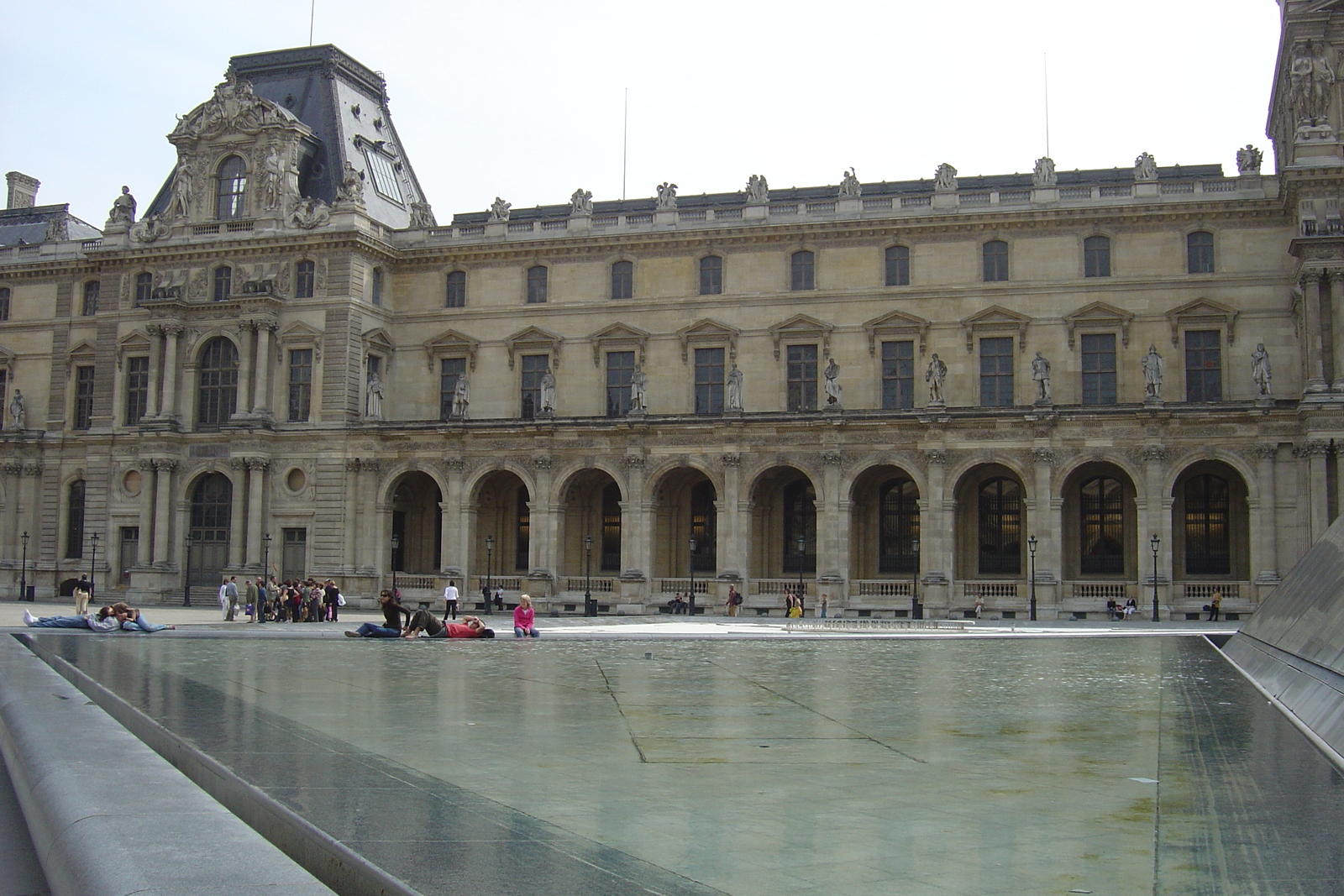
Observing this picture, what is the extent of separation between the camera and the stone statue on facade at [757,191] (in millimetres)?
56594

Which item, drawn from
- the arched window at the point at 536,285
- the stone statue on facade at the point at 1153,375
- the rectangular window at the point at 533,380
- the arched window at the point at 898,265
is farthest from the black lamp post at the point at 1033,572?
the arched window at the point at 536,285

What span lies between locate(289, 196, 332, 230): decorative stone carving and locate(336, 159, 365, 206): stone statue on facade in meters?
0.82

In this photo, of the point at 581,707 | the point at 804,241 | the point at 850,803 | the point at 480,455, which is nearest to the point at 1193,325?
the point at 804,241

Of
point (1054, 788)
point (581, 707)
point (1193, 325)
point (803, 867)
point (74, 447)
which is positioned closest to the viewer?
point (803, 867)

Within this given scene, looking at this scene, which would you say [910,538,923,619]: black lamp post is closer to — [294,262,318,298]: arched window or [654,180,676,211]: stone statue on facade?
[654,180,676,211]: stone statue on facade

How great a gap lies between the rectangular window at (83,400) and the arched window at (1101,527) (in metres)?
46.3

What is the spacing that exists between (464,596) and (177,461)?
14.7 metres

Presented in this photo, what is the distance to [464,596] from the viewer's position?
55625 mm

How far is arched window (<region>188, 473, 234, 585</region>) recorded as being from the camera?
5856cm

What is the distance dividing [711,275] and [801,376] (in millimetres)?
6016

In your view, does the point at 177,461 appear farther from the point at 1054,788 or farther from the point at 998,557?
the point at 1054,788

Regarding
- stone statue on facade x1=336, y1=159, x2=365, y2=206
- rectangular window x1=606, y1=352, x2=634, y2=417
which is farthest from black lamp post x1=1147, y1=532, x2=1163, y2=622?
stone statue on facade x1=336, y1=159, x2=365, y2=206

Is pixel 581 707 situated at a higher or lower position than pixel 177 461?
lower

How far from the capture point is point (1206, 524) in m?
51.3
